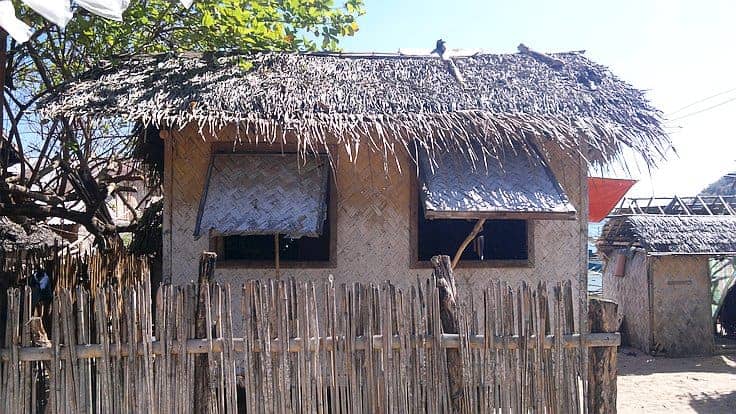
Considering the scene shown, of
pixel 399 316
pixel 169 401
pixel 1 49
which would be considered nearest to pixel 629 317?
pixel 399 316

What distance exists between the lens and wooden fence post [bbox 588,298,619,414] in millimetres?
3307

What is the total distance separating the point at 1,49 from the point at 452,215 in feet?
11.8

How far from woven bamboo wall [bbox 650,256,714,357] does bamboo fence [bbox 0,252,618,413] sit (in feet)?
25.5

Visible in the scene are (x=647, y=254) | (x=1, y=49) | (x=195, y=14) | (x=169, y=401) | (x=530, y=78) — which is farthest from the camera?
(x=647, y=254)

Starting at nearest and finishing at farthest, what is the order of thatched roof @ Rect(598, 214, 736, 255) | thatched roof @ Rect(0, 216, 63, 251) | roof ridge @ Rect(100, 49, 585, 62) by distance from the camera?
1. roof ridge @ Rect(100, 49, 585, 62)
2. thatched roof @ Rect(0, 216, 63, 251)
3. thatched roof @ Rect(598, 214, 736, 255)

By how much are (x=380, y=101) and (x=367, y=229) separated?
3.86 ft

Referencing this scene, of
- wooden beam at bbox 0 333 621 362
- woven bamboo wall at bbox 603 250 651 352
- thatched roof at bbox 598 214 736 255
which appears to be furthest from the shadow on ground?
wooden beam at bbox 0 333 621 362

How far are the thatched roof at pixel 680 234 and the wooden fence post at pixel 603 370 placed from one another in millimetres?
7351

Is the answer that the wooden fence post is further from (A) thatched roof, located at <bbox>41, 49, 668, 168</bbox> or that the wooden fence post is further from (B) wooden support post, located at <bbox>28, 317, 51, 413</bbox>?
(B) wooden support post, located at <bbox>28, 317, 51, 413</bbox>

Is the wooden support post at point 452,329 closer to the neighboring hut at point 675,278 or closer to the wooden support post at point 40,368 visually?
the wooden support post at point 40,368

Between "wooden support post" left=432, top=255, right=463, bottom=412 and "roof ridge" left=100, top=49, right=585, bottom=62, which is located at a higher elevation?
"roof ridge" left=100, top=49, right=585, bottom=62

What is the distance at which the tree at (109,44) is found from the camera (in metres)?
5.79

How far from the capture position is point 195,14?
598 cm

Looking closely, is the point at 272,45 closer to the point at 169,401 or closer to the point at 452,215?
the point at 452,215
